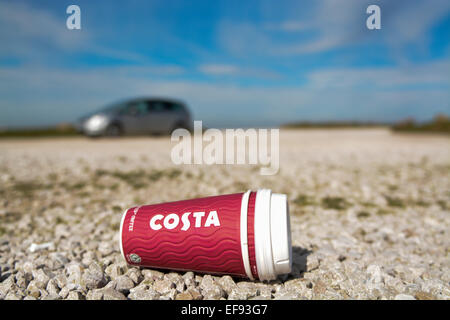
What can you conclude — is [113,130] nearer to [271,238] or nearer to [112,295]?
[112,295]

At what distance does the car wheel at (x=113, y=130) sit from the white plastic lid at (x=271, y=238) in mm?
12237

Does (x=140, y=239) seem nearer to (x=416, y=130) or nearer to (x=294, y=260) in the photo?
(x=294, y=260)

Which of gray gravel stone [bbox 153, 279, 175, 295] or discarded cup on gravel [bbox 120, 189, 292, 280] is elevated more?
discarded cup on gravel [bbox 120, 189, 292, 280]

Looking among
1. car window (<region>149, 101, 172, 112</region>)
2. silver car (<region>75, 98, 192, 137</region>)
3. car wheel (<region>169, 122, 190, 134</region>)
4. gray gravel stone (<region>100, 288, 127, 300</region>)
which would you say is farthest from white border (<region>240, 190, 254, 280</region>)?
car wheel (<region>169, 122, 190, 134</region>)

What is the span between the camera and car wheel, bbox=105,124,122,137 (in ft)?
44.6

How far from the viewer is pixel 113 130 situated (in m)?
13.7

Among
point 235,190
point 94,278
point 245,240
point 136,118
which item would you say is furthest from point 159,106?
point 245,240

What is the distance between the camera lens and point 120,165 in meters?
7.21

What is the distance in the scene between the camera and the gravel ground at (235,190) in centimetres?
260

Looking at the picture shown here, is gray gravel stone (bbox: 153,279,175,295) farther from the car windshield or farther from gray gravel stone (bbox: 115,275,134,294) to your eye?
the car windshield

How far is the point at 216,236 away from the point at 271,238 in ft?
1.40

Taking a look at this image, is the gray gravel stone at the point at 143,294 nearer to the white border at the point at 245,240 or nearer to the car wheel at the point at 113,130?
the white border at the point at 245,240

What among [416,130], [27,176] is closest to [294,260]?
[27,176]
